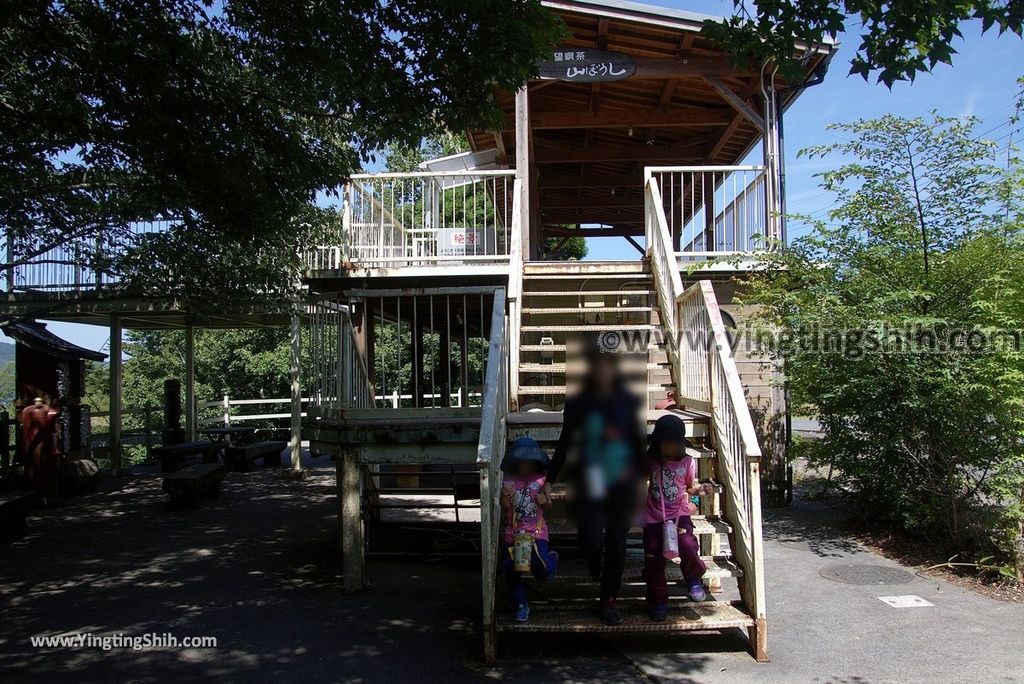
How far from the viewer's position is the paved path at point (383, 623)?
4.26 metres

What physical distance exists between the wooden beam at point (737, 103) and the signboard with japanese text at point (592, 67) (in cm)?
113

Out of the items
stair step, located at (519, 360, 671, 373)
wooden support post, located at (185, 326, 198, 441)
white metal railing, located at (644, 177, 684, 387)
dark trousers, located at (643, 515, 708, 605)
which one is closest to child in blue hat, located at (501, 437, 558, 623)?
dark trousers, located at (643, 515, 708, 605)

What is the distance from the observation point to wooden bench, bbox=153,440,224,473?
13.9m

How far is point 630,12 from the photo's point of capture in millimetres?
9516

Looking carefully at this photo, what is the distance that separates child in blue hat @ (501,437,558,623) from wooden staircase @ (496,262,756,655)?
8.4 inches

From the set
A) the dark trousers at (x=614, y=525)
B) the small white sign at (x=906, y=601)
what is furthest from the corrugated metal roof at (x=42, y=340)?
the small white sign at (x=906, y=601)

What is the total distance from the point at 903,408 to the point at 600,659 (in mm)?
3937

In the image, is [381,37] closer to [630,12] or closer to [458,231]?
[458,231]

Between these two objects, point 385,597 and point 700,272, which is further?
point 700,272

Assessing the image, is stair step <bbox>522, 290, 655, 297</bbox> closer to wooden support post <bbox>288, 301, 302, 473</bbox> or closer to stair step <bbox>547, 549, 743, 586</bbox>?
stair step <bbox>547, 549, 743, 586</bbox>

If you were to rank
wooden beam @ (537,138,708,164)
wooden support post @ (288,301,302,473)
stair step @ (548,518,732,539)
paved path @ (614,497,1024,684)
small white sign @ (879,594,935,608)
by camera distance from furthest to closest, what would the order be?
wooden support post @ (288,301,302,473) < wooden beam @ (537,138,708,164) < small white sign @ (879,594,935,608) < stair step @ (548,518,732,539) < paved path @ (614,497,1024,684)

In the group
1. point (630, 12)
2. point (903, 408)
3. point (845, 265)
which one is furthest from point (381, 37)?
point (903, 408)

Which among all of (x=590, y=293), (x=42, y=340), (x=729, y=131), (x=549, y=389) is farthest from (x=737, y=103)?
(x=42, y=340)

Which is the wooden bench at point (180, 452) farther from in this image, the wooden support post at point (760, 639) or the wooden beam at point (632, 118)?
the wooden support post at point (760, 639)
